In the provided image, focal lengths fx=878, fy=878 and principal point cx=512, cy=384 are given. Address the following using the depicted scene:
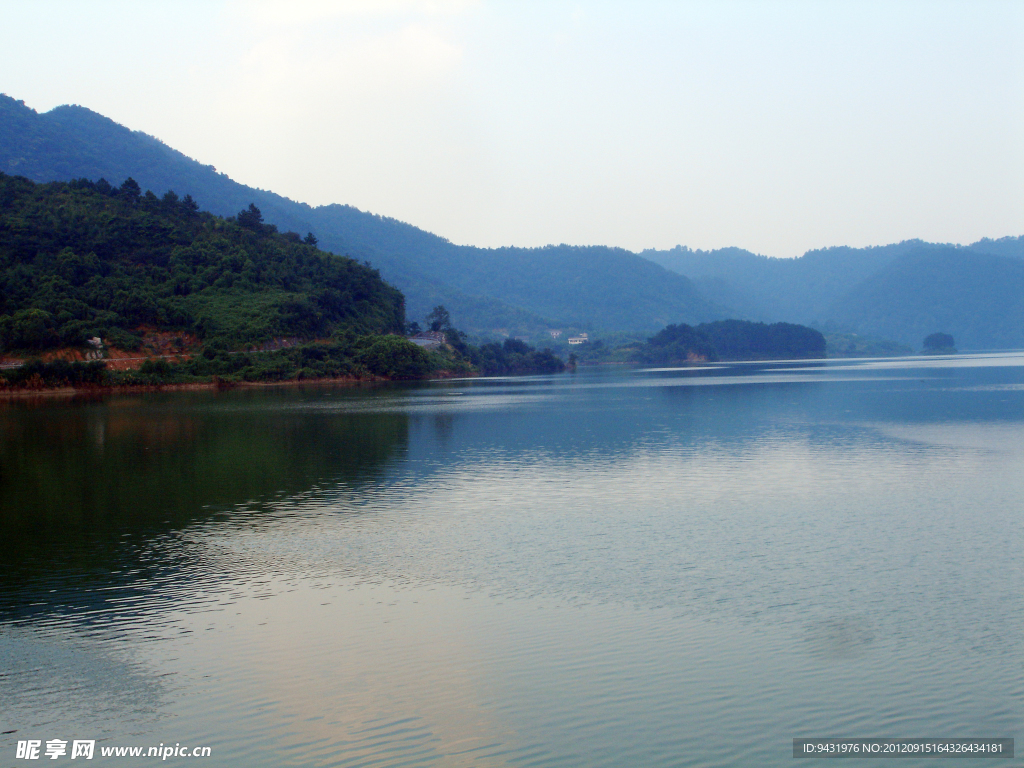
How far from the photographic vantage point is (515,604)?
12070 millimetres

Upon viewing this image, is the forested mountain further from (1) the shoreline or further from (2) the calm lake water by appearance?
(2) the calm lake water

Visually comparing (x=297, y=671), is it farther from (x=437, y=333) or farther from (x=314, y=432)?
(x=437, y=333)

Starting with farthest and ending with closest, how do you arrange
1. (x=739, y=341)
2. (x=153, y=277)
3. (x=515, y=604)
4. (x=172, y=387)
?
(x=739, y=341), (x=153, y=277), (x=172, y=387), (x=515, y=604)

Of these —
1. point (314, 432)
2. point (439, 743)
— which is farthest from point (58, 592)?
point (314, 432)

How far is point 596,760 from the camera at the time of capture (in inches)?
302

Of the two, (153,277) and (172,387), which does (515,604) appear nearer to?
(172,387)

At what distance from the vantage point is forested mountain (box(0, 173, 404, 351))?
249ft

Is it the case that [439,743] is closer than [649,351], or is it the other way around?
[439,743]

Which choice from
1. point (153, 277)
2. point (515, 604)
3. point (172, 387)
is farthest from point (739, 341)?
point (515, 604)

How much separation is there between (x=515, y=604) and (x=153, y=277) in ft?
279

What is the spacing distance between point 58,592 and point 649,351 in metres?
158

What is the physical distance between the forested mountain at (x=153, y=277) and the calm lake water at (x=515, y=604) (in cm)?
5539

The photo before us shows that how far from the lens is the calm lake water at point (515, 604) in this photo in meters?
8.34

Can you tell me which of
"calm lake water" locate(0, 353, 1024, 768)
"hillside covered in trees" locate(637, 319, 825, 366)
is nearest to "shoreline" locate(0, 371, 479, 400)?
"calm lake water" locate(0, 353, 1024, 768)
